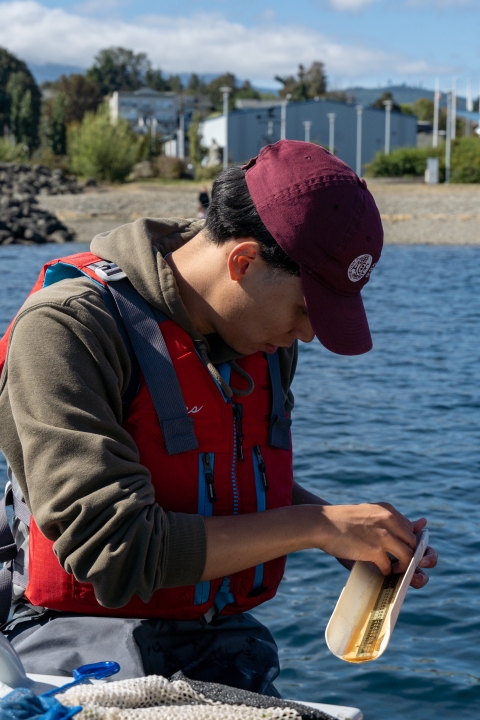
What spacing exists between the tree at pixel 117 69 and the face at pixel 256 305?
485 feet

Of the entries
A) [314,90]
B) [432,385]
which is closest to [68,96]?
[314,90]

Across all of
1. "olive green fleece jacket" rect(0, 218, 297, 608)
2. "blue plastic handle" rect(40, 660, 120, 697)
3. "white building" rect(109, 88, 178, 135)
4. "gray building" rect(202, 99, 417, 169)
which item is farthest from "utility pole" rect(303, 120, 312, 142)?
"blue plastic handle" rect(40, 660, 120, 697)

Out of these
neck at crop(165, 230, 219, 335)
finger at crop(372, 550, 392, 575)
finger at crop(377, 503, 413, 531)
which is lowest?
finger at crop(372, 550, 392, 575)

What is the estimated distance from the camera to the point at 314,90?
12938 centimetres

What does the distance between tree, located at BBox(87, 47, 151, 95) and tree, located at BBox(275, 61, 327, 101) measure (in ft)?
93.2

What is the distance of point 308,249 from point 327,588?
3.58 metres

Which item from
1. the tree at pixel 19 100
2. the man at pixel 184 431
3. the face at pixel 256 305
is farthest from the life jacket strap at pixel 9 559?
the tree at pixel 19 100

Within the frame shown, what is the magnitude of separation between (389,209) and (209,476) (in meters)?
39.4

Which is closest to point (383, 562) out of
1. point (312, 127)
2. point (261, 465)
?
point (261, 465)

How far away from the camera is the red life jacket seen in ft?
7.26

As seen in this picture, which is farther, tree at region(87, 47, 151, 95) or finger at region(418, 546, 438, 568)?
tree at region(87, 47, 151, 95)

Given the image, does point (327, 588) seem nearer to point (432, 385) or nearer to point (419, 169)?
point (432, 385)

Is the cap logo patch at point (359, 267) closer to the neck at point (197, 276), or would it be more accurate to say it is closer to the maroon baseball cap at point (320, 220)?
the maroon baseball cap at point (320, 220)

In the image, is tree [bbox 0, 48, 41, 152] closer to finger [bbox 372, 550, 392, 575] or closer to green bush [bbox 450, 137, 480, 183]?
green bush [bbox 450, 137, 480, 183]
